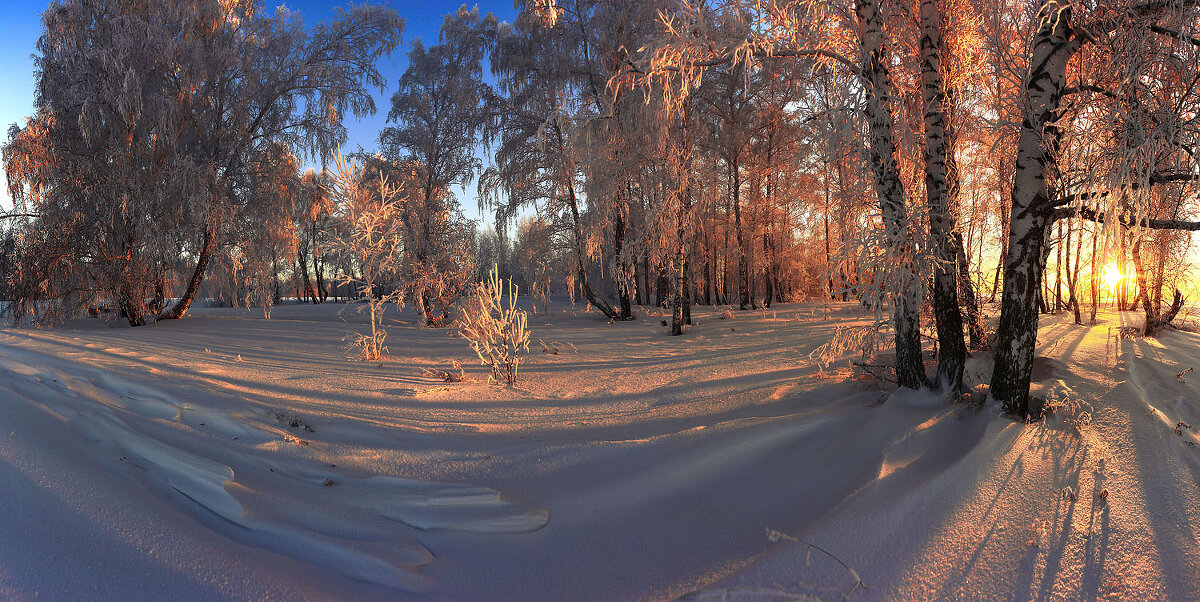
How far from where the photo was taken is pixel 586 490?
8.79 ft

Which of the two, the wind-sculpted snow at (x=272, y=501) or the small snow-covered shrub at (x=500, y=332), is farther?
the small snow-covered shrub at (x=500, y=332)

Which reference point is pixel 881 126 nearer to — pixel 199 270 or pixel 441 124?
pixel 441 124

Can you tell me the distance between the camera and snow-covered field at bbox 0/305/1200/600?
185cm

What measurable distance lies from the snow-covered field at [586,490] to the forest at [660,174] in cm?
12

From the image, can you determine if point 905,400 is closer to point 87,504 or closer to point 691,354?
point 691,354

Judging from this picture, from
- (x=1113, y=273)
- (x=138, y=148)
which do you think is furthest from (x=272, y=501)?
(x=138, y=148)

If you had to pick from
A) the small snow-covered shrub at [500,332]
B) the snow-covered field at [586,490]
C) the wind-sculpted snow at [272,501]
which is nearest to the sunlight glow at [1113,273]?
the snow-covered field at [586,490]

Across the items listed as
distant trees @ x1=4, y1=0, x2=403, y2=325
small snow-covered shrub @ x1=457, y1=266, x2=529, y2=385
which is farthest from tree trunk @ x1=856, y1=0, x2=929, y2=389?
distant trees @ x1=4, y1=0, x2=403, y2=325

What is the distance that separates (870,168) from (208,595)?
4.47 meters

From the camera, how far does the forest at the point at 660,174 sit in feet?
10.7

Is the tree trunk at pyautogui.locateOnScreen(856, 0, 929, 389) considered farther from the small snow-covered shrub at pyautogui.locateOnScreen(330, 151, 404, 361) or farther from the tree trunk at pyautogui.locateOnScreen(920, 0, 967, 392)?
the small snow-covered shrub at pyautogui.locateOnScreen(330, 151, 404, 361)

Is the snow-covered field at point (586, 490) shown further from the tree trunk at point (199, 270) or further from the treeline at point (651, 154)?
the tree trunk at point (199, 270)

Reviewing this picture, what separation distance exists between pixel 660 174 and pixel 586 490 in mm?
7353

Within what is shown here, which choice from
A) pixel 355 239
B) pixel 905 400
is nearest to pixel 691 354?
pixel 905 400
